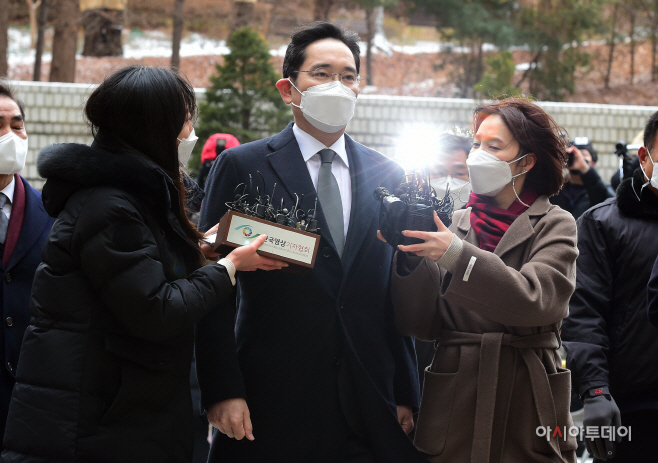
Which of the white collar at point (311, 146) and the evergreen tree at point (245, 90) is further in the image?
the evergreen tree at point (245, 90)

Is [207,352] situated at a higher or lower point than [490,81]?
lower

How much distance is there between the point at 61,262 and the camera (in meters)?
2.20

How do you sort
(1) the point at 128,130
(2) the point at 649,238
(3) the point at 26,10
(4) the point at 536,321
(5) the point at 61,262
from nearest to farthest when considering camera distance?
(5) the point at 61,262
(1) the point at 128,130
(4) the point at 536,321
(2) the point at 649,238
(3) the point at 26,10

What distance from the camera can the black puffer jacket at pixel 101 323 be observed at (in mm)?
2148

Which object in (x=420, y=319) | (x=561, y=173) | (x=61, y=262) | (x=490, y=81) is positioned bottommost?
(x=420, y=319)

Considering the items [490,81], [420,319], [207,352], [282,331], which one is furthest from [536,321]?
[490,81]

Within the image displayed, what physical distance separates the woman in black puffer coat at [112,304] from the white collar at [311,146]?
0.69 meters

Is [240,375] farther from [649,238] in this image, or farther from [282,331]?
[649,238]

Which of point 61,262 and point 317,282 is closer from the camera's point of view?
point 61,262

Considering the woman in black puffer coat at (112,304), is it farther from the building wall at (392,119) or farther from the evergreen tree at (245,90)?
the building wall at (392,119)

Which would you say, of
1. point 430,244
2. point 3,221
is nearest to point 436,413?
point 430,244

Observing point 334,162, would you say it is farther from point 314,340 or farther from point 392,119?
point 392,119

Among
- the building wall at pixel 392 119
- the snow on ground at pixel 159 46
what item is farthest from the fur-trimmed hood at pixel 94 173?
the snow on ground at pixel 159 46

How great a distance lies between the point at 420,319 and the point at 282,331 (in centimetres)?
52
